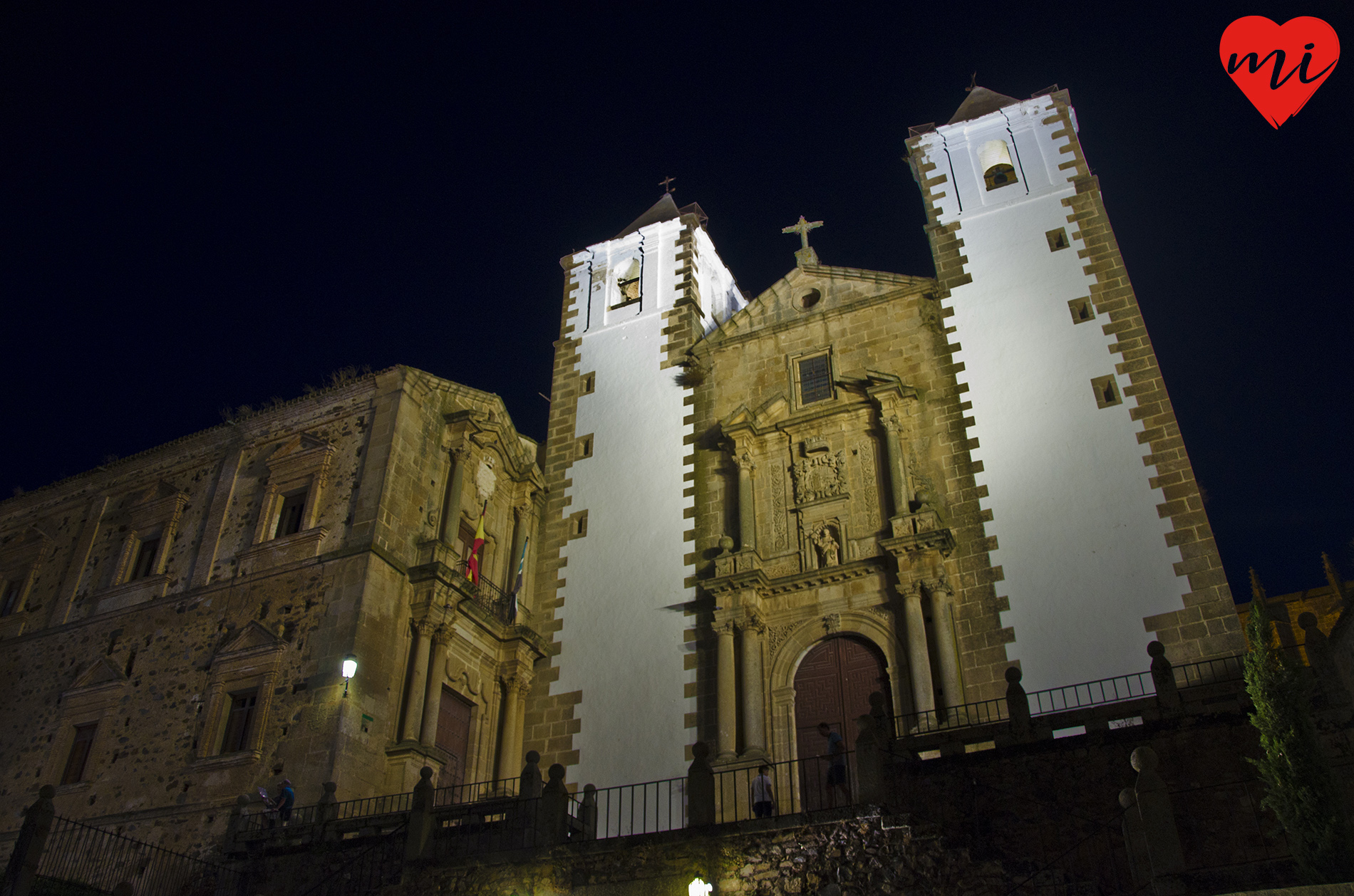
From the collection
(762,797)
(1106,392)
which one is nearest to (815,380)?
(1106,392)

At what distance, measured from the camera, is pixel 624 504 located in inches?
874

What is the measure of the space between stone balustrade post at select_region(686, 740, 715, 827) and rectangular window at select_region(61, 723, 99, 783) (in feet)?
41.6

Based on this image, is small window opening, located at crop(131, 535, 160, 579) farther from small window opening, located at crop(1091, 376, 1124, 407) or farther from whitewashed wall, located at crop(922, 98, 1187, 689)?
small window opening, located at crop(1091, 376, 1124, 407)

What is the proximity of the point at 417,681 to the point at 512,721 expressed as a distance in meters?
2.61

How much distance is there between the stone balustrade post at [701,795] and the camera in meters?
13.0

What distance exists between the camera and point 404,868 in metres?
14.5

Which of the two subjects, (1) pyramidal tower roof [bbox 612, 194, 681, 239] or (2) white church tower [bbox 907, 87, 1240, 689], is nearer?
(2) white church tower [bbox 907, 87, 1240, 689]

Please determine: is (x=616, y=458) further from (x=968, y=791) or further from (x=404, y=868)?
(x=968, y=791)

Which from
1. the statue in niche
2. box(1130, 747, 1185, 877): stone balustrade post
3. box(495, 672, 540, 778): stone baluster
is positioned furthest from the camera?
box(495, 672, 540, 778): stone baluster

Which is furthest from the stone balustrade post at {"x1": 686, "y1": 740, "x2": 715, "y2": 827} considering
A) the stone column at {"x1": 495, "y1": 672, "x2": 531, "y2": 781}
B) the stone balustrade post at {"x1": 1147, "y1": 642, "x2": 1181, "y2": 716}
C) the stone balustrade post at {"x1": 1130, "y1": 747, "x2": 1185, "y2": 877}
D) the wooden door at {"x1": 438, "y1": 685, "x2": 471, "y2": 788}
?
the stone column at {"x1": 495, "y1": 672, "x2": 531, "y2": 781}

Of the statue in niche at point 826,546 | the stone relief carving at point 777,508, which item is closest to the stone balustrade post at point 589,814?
the statue in niche at point 826,546

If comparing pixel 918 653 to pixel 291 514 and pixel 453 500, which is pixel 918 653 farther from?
pixel 291 514

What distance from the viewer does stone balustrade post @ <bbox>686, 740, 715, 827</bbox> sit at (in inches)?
511

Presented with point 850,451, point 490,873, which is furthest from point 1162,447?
point 490,873
